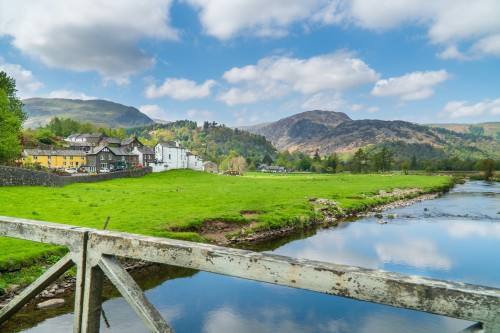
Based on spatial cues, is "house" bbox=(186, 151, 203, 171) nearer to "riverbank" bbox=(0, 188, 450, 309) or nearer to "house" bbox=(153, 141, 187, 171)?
"house" bbox=(153, 141, 187, 171)

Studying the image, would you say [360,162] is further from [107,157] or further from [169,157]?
[107,157]

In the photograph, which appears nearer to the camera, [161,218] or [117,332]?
[117,332]

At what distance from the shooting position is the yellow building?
108438 millimetres

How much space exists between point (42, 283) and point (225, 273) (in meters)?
3.90

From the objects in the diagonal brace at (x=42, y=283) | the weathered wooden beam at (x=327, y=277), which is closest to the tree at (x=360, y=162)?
the diagonal brace at (x=42, y=283)

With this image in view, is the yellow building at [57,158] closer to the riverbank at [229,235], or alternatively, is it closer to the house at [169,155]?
the house at [169,155]

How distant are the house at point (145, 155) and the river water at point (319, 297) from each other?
10330 centimetres

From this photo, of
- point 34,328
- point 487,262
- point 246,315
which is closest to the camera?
point 34,328

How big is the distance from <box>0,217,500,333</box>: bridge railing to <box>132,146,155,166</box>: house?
122407 mm

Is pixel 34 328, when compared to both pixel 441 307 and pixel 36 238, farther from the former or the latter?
pixel 441 307

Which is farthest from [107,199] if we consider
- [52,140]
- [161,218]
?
[52,140]

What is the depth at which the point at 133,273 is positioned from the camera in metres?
18.9

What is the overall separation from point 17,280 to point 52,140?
144m

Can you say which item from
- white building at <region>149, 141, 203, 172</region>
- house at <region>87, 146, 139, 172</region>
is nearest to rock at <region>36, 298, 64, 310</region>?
white building at <region>149, 141, 203, 172</region>
